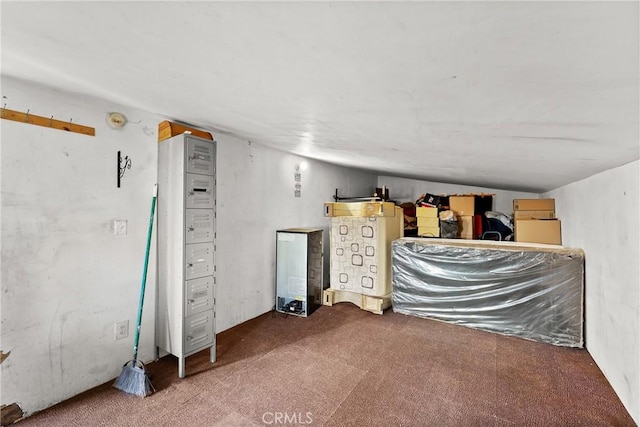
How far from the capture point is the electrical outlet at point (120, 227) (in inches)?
83.8

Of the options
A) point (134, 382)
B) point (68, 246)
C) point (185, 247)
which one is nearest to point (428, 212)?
point (185, 247)

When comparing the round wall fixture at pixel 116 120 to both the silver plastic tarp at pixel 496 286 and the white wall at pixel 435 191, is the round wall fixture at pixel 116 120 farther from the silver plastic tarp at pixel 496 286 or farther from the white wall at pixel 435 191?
the white wall at pixel 435 191

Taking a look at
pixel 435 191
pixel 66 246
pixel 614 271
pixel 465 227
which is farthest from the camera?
pixel 435 191

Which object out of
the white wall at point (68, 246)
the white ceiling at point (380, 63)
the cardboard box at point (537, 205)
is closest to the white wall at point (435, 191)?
the cardboard box at point (537, 205)

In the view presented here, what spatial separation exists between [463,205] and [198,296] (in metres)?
4.03

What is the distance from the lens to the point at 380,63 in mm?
950

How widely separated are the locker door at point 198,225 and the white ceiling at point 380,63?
85cm

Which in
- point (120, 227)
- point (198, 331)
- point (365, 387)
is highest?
point (120, 227)

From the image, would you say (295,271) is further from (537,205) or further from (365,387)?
(537,205)

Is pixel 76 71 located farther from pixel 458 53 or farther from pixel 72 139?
pixel 458 53

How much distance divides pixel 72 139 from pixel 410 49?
7.28 feet

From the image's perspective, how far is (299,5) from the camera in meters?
0.73

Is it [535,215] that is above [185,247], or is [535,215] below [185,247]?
above

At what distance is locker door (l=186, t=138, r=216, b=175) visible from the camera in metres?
2.20
